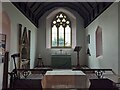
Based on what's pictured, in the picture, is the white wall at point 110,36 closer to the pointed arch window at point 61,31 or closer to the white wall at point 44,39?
the white wall at point 44,39

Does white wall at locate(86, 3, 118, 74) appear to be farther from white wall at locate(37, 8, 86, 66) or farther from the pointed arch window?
the pointed arch window

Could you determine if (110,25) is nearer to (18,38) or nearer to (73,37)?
(18,38)

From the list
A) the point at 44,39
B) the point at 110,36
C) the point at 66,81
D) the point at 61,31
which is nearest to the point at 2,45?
the point at 66,81

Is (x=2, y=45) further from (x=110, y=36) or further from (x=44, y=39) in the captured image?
(x=44, y=39)

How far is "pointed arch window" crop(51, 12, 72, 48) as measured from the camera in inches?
577

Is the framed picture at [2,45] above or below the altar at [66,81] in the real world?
above

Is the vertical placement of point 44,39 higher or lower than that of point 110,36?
higher

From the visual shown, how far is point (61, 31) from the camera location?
1478cm

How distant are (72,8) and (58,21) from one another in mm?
1326

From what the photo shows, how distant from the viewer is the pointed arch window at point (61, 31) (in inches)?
577

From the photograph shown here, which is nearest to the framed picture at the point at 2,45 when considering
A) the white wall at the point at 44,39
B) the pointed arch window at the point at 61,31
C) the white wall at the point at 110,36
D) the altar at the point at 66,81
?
the altar at the point at 66,81

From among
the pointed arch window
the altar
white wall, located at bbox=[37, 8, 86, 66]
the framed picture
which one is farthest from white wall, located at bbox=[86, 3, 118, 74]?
the pointed arch window

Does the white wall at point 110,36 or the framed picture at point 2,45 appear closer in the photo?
the framed picture at point 2,45

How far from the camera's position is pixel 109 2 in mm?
7414
